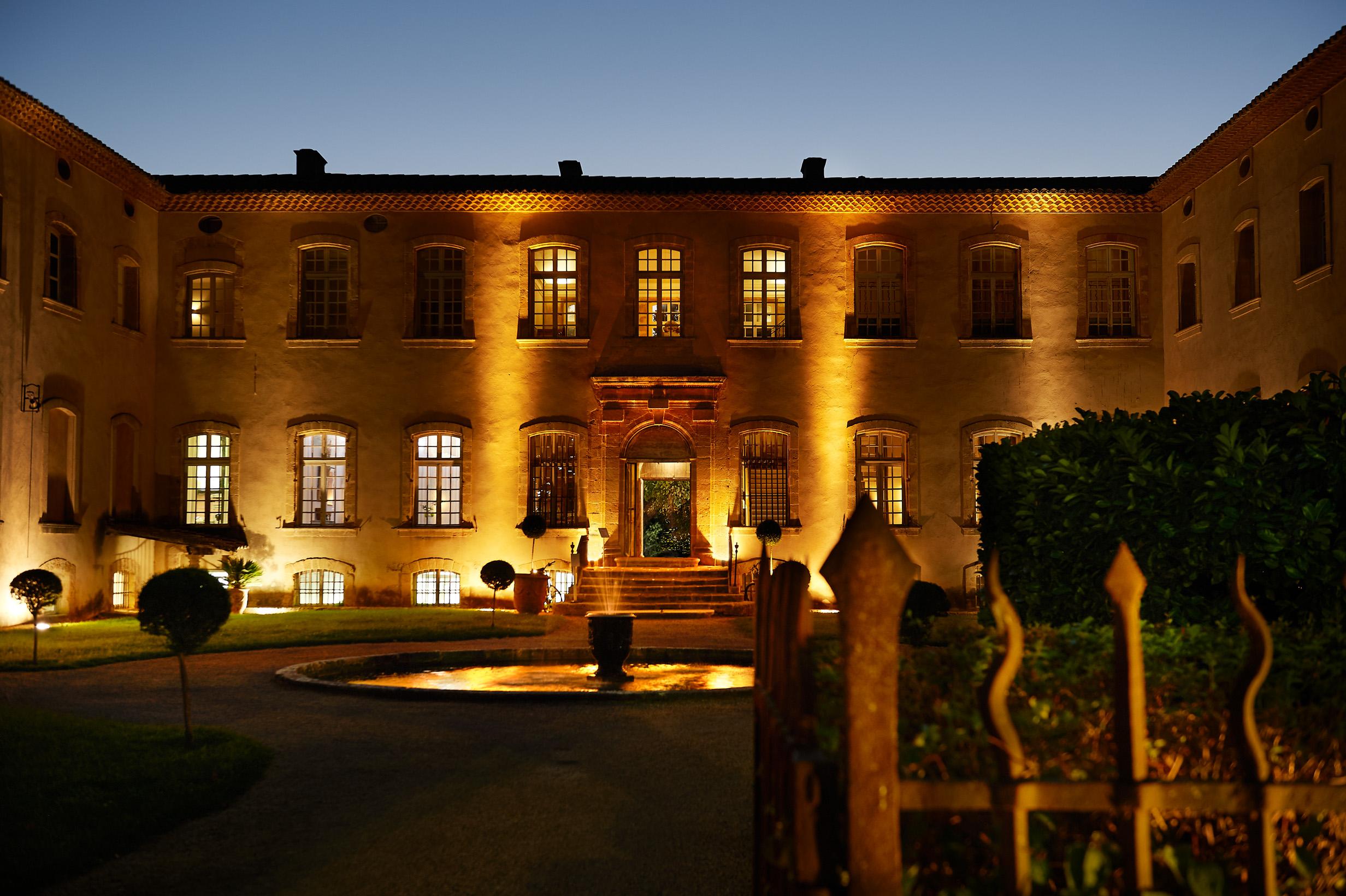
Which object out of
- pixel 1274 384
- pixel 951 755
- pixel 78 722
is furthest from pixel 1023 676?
pixel 1274 384

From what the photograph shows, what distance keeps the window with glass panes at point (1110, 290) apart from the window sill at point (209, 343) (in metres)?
16.2

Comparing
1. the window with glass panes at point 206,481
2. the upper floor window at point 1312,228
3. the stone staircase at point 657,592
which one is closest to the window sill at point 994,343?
the upper floor window at point 1312,228

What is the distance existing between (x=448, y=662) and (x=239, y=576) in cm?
898

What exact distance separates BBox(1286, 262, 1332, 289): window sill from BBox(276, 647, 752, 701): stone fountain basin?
9.85 metres

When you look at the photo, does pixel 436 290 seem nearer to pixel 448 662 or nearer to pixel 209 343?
pixel 209 343

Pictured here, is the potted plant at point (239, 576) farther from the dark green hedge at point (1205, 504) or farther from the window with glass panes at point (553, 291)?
the dark green hedge at point (1205, 504)

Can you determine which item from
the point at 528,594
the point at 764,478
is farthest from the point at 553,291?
the point at 528,594

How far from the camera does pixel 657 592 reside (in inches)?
792

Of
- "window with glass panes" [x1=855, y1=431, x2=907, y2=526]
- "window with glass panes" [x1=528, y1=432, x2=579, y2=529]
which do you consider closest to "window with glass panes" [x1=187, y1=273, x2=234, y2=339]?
"window with glass panes" [x1=528, y1=432, x2=579, y2=529]

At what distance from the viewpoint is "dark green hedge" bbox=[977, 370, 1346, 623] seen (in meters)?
4.89

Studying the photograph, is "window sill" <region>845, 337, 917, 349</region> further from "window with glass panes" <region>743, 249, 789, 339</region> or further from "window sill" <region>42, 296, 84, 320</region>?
"window sill" <region>42, 296, 84, 320</region>

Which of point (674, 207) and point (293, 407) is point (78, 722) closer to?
point (293, 407)

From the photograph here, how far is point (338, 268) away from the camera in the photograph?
21984 mm

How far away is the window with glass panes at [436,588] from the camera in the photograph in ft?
70.3
